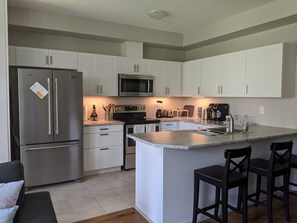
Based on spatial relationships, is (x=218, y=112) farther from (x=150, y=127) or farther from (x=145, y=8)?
(x=145, y=8)

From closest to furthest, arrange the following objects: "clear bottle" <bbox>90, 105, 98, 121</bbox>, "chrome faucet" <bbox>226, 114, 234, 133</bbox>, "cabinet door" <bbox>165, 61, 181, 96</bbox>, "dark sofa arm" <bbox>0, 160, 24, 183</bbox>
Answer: "dark sofa arm" <bbox>0, 160, 24, 183</bbox> < "chrome faucet" <bbox>226, 114, 234, 133</bbox> < "clear bottle" <bbox>90, 105, 98, 121</bbox> < "cabinet door" <bbox>165, 61, 181, 96</bbox>

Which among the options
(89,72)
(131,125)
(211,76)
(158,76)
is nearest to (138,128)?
(131,125)

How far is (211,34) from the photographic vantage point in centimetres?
454

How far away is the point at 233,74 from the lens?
13.7 ft

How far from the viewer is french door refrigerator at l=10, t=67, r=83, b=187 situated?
353 centimetres

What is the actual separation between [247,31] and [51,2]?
120 inches

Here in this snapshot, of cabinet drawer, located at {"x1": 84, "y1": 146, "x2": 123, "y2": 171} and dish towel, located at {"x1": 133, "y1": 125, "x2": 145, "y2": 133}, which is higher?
dish towel, located at {"x1": 133, "y1": 125, "x2": 145, "y2": 133}

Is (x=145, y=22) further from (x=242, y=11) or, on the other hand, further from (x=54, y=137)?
(x=54, y=137)

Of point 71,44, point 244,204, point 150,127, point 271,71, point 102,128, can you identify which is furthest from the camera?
point 150,127

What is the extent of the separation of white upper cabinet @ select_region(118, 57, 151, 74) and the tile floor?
1.94 m

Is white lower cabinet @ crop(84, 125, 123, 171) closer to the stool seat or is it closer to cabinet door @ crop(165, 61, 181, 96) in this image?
cabinet door @ crop(165, 61, 181, 96)

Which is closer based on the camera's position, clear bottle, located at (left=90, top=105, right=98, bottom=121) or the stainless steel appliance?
the stainless steel appliance

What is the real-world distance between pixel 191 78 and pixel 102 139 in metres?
2.19

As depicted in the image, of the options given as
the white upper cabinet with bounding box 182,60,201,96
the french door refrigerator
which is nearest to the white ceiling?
the white upper cabinet with bounding box 182,60,201,96
